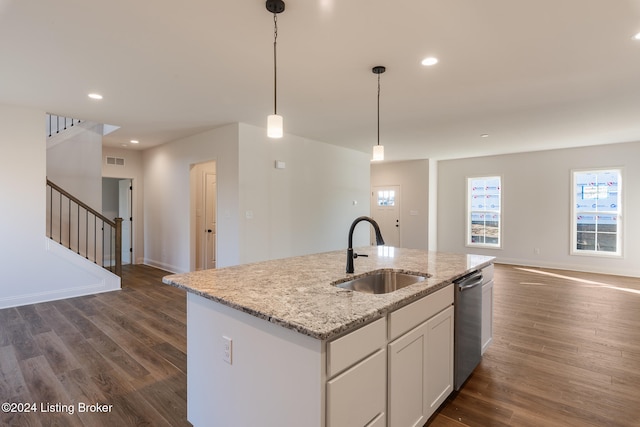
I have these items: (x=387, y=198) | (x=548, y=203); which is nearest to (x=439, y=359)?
(x=548, y=203)

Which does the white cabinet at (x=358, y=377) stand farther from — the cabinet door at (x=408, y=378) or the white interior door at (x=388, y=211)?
the white interior door at (x=388, y=211)

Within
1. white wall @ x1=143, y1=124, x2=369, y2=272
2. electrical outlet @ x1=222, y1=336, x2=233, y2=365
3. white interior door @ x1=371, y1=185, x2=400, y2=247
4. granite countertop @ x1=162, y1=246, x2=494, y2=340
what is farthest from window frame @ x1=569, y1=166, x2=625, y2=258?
electrical outlet @ x1=222, y1=336, x2=233, y2=365

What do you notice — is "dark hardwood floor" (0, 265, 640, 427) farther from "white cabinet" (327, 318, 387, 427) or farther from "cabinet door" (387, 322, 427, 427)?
"white cabinet" (327, 318, 387, 427)

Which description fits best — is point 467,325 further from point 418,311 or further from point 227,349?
point 227,349

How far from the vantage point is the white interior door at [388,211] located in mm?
8781

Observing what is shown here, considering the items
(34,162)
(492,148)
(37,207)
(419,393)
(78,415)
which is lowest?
(78,415)

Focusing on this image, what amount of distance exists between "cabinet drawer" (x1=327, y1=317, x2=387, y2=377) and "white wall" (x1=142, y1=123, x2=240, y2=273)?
366 cm

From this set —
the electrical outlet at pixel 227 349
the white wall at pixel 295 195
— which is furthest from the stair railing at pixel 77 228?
the electrical outlet at pixel 227 349

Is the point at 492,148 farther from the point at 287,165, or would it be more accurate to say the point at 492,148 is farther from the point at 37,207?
the point at 37,207

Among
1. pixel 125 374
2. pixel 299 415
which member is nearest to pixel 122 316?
pixel 125 374

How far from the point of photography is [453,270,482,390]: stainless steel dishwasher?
2.17 meters

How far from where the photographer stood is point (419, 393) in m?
1.78

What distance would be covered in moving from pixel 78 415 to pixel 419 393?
205cm

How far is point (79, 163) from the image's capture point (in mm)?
5801
